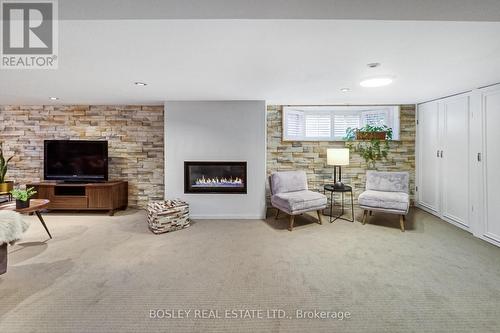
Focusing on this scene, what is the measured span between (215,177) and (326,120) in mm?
2584

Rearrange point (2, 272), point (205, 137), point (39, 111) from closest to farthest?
point (2, 272) < point (205, 137) < point (39, 111)

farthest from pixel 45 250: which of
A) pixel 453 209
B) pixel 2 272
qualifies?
pixel 453 209

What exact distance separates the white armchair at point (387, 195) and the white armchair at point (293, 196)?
2.25ft

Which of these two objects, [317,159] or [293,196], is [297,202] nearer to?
[293,196]

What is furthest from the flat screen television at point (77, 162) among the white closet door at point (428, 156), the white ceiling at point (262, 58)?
the white closet door at point (428, 156)

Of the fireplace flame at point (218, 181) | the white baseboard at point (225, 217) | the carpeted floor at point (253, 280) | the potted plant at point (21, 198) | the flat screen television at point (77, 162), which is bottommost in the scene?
the carpeted floor at point (253, 280)

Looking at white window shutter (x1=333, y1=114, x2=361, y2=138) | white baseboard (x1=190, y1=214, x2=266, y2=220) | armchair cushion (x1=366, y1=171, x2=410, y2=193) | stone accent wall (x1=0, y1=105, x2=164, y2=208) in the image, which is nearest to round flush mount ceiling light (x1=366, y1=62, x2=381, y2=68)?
armchair cushion (x1=366, y1=171, x2=410, y2=193)

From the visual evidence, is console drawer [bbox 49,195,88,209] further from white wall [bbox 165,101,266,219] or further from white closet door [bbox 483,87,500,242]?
white closet door [bbox 483,87,500,242]

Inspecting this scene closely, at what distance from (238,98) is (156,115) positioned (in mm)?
1887

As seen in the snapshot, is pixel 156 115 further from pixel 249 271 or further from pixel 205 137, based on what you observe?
pixel 249 271

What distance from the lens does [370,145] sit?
478 cm

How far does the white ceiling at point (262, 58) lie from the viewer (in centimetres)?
173

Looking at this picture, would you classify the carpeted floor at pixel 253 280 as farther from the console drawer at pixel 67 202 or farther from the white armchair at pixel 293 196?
the console drawer at pixel 67 202

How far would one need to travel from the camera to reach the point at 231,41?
76.0 inches
